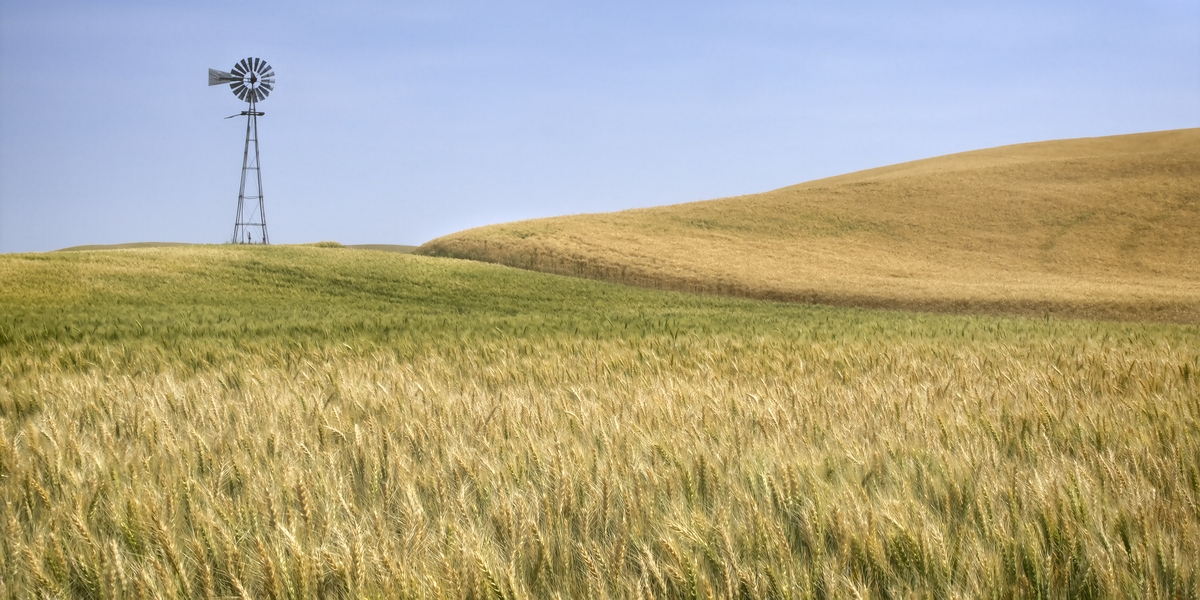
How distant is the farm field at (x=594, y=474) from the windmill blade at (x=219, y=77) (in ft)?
123

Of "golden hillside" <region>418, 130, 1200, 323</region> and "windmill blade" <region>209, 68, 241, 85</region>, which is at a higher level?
"windmill blade" <region>209, 68, 241, 85</region>

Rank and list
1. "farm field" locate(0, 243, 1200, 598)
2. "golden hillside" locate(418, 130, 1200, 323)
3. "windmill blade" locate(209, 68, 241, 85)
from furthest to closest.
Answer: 1. "windmill blade" locate(209, 68, 241, 85)
2. "golden hillside" locate(418, 130, 1200, 323)
3. "farm field" locate(0, 243, 1200, 598)

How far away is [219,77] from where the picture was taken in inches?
1597

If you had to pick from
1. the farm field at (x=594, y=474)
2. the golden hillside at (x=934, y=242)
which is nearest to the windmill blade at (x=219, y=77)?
the golden hillside at (x=934, y=242)

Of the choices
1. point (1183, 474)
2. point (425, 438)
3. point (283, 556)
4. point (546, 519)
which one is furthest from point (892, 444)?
point (283, 556)

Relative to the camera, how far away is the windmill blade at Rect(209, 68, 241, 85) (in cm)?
4009

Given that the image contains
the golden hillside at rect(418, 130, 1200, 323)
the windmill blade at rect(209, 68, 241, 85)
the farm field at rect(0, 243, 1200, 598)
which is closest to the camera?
the farm field at rect(0, 243, 1200, 598)

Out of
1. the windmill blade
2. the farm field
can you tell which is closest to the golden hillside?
the windmill blade

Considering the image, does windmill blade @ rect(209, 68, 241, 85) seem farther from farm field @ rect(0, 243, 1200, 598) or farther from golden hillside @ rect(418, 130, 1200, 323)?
farm field @ rect(0, 243, 1200, 598)

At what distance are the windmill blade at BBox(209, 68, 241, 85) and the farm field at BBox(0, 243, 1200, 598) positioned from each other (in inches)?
1475

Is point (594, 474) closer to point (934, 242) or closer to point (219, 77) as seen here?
point (934, 242)

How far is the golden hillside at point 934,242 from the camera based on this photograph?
24547 mm

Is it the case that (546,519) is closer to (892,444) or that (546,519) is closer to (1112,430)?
(892,444)

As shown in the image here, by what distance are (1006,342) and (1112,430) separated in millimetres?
5717
